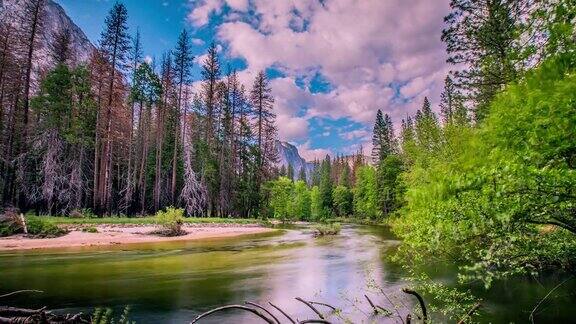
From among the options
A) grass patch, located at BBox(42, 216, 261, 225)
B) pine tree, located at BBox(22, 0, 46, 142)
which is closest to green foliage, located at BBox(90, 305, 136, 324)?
grass patch, located at BBox(42, 216, 261, 225)

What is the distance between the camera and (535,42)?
450 centimetres

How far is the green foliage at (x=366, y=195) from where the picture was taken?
210 ft

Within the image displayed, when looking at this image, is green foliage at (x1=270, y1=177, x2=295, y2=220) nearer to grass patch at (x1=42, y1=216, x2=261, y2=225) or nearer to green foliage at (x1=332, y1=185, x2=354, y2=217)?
green foliage at (x1=332, y1=185, x2=354, y2=217)

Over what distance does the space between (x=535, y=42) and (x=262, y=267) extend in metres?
14.9

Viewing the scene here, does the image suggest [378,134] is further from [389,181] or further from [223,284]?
[223,284]

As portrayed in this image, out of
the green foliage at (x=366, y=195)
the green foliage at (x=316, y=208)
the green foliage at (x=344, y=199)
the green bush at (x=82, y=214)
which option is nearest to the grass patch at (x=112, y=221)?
the green bush at (x=82, y=214)

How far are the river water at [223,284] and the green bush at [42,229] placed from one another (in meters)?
3.68

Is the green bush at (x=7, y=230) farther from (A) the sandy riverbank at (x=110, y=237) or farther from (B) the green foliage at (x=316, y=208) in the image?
(B) the green foliage at (x=316, y=208)

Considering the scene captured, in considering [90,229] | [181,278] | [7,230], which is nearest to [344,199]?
[90,229]

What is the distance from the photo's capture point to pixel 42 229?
23.0 metres

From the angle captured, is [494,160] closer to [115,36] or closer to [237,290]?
[237,290]

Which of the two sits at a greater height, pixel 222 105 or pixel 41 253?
pixel 222 105

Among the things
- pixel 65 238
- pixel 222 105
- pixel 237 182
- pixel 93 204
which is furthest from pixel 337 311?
pixel 222 105

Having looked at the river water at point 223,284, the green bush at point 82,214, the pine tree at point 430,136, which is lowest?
the river water at point 223,284
